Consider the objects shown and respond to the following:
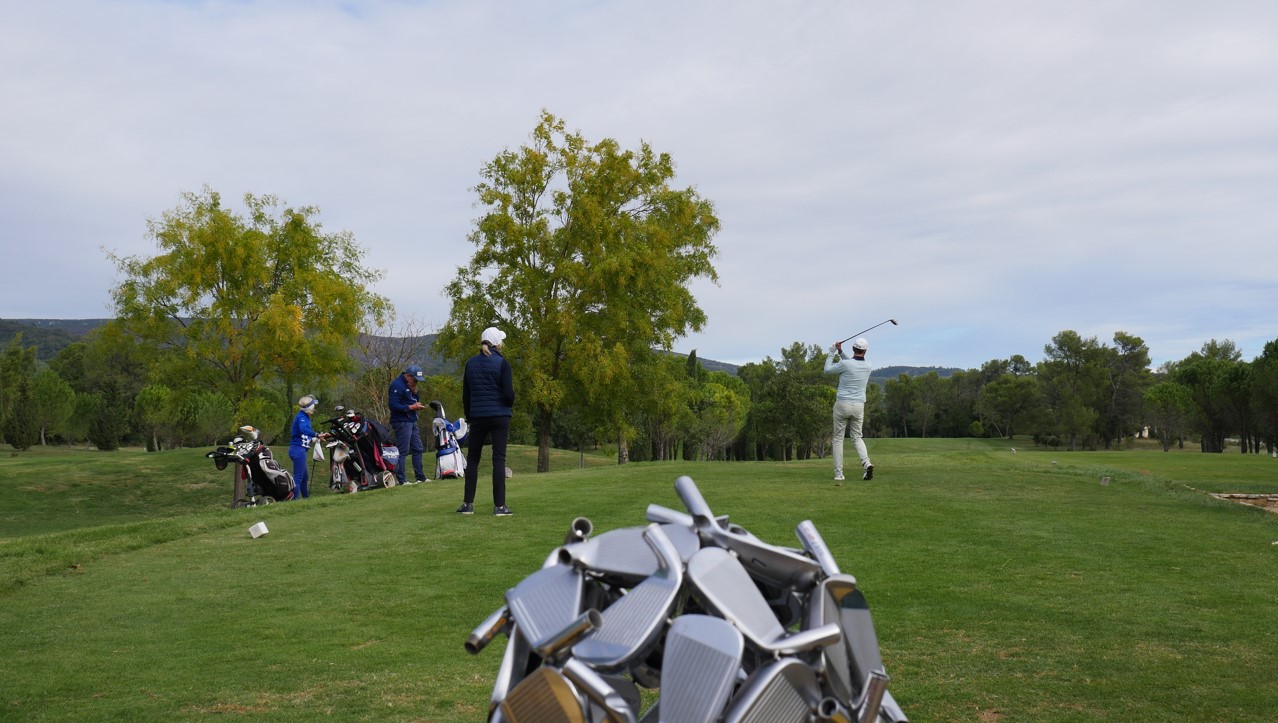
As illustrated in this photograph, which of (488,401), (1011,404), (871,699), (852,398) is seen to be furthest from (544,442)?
(1011,404)

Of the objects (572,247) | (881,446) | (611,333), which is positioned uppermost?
(572,247)

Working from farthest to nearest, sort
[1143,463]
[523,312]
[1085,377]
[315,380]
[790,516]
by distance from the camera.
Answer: [1085,377], [315,380], [523,312], [1143,463], [790,516]

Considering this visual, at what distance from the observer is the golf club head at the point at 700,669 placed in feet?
5.73

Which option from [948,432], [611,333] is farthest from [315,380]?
[948,432]

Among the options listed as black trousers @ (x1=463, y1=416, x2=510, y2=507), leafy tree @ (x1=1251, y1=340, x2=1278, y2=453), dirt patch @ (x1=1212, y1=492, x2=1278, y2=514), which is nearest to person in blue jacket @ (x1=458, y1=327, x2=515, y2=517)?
black trousers @ (x1=463, y1=416, x2=510, y2=507)

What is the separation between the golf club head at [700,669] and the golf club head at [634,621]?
0.05 meters

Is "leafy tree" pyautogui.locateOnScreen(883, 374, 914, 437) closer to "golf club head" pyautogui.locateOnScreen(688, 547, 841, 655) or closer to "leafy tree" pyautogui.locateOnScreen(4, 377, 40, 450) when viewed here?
"leafy tree" pyautogui.locateOnScreen(4, 377, 40, 450)

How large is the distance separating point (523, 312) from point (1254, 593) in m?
30.3

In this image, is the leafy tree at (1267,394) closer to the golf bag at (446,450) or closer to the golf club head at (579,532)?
the golf bag at (446,450)

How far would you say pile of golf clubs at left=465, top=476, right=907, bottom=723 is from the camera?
1781 millimetres

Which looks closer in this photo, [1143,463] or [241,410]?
[1143,463]

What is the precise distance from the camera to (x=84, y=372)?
4067 inches

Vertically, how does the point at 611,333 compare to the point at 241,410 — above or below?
above

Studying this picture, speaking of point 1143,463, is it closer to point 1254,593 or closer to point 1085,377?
point 1254,593
